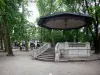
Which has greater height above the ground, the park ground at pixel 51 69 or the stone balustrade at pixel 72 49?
the stone balustrade at pixel 72 49

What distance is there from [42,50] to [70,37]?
12189mm

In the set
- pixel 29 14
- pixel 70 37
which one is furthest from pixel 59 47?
pixel 70 37

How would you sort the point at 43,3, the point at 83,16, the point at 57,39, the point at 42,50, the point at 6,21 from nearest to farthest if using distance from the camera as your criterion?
the point at 83,16 → the point at 42,50 → the point at 6,21 → the point at 43,3 → the point at 57,39

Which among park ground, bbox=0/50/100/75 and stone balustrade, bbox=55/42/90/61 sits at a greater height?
stone balustrade, bbox=55/42/90/61

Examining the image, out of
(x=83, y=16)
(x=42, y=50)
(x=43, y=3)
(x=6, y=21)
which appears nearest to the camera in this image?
(x=83, y=16)

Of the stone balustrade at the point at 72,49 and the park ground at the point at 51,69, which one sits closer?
the park ground at the point at 51,69

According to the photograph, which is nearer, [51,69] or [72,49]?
[51,69]

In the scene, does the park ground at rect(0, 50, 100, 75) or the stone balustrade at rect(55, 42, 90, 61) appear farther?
the stone balustrade at rect(55, 42, 90, 61)

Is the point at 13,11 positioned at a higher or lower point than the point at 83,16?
higher

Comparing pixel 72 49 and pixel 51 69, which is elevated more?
pixel 72 49

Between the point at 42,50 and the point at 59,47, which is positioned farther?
the point at 42,50

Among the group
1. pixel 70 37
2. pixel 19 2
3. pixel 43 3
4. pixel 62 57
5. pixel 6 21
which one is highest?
pixel 43 3

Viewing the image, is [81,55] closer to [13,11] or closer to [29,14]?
[13,11]

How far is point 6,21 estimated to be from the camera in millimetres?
20359
